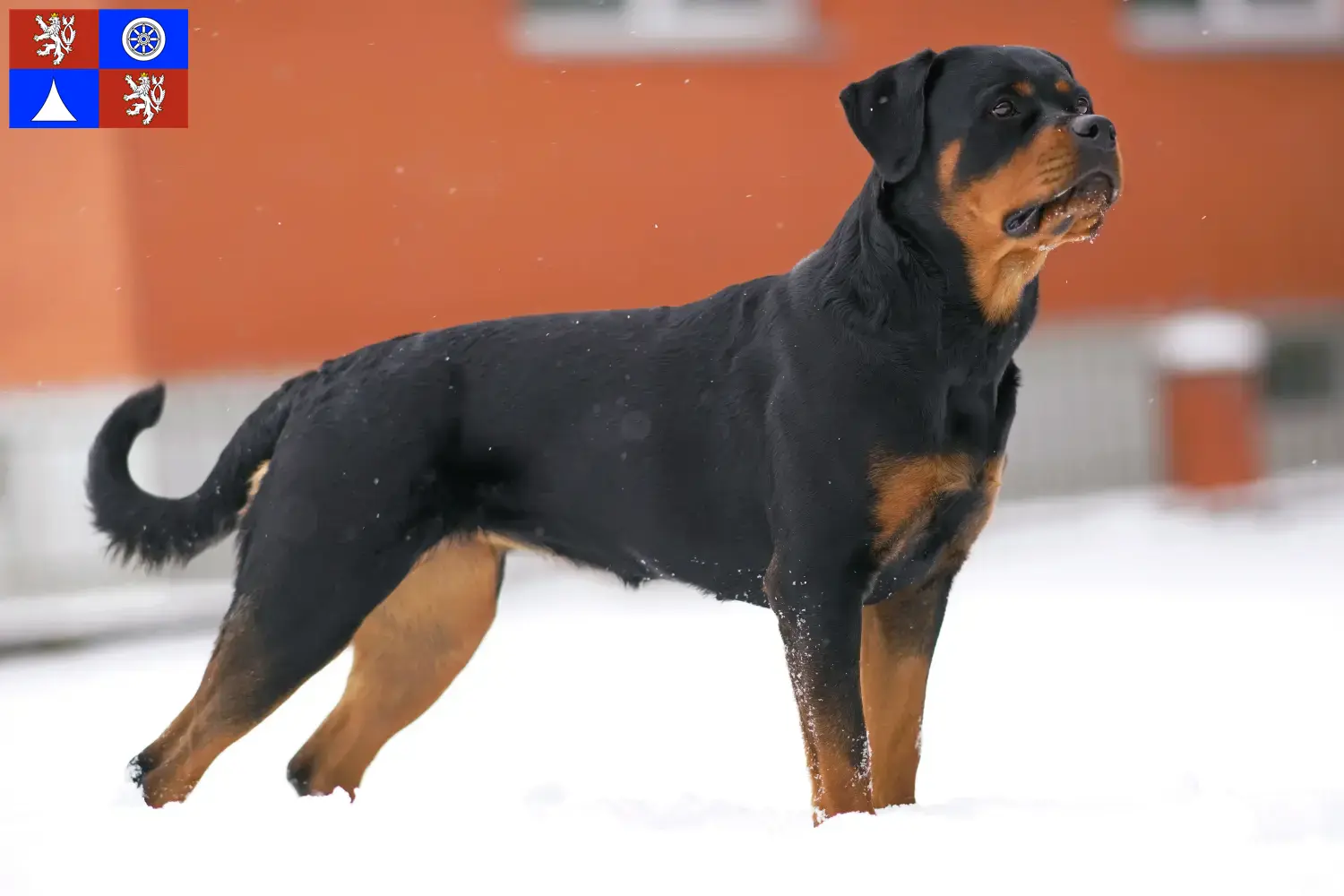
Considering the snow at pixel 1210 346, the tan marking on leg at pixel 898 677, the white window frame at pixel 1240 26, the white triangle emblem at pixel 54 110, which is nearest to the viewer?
the tan marking on leg at pixel 898 677

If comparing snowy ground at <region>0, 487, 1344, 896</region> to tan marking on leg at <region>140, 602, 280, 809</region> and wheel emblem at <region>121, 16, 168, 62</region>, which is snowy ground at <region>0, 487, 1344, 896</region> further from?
wheel emblem at <region>121, 16, 168, 62</region>

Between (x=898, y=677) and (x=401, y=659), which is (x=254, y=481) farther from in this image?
(x=898, y=677)

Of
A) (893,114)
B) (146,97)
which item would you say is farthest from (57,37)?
(893,114)

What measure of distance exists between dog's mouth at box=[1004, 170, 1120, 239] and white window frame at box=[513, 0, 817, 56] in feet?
18.3

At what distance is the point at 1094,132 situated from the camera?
303cm

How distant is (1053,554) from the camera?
801cm

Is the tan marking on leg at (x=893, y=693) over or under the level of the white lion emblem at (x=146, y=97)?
under

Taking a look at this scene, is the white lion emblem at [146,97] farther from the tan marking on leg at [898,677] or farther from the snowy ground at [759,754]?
the tan marking on leg at [898,677]

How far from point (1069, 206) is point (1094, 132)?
0.16 metres

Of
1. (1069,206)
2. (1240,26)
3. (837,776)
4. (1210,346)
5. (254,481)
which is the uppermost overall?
(1240,26)

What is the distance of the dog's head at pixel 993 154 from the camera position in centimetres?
304

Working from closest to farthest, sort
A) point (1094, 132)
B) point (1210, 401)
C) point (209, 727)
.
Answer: point (1094, 132), point (209, 727), point (1210, 401)

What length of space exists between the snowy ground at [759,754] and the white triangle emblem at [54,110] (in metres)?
2.56

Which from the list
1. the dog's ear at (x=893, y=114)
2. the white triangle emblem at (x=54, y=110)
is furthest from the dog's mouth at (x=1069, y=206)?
the white triangle emblem at (x=54, y=110)
